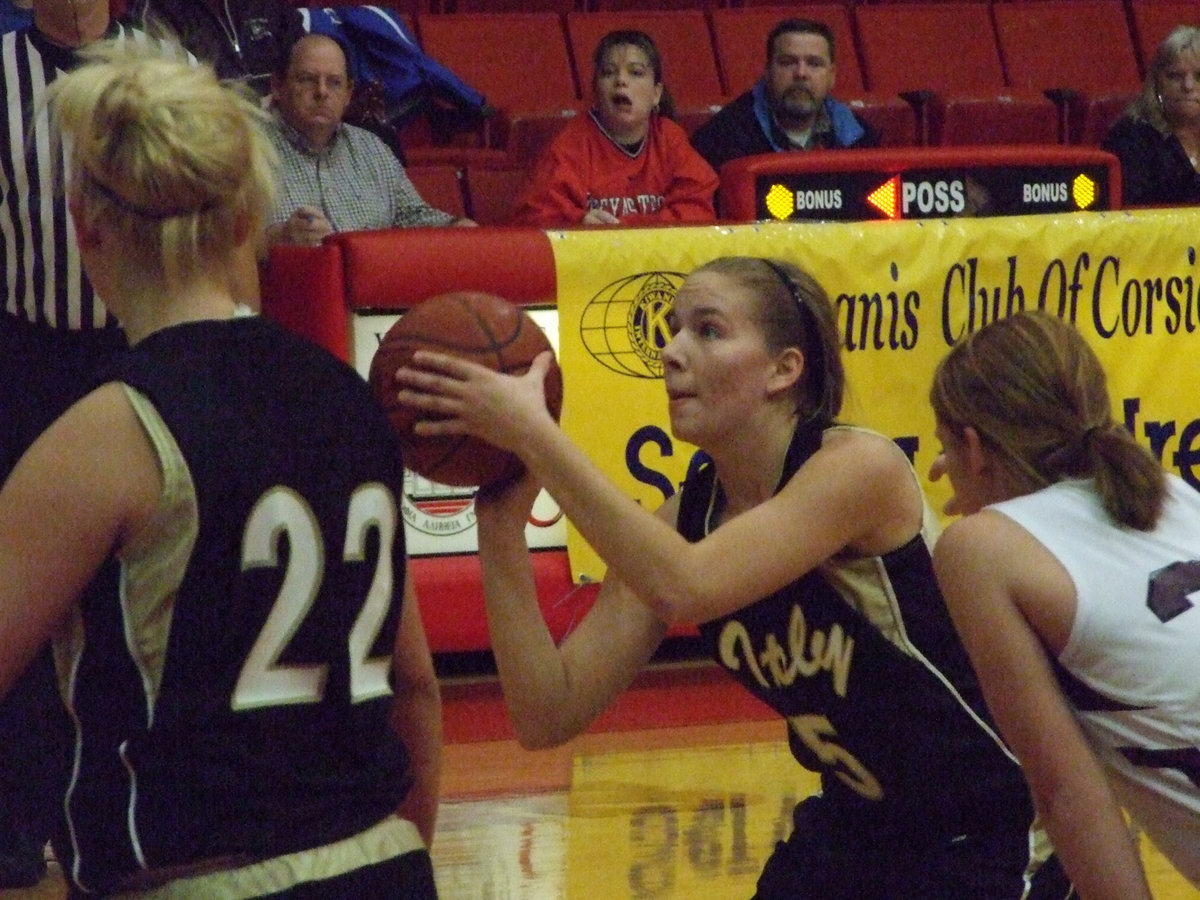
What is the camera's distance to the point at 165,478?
5.35ft

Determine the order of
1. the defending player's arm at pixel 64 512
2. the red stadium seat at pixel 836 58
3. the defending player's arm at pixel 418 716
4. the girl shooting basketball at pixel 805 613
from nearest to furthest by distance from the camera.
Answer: the defending player's arm at pixel 64 512 < the defending player's arm at pixel 418 716 < the girl shooting basketball at pixel 805 613 < the red stadium seat at pixel 836 58

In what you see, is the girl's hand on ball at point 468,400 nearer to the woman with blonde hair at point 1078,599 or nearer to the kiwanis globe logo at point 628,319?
the woman with blonde hair at point 1078,599

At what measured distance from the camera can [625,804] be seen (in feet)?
14.1

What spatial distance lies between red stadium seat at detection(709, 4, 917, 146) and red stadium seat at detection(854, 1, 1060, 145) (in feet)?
0.37

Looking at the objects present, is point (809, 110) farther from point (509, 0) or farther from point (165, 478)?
point (165, 478)

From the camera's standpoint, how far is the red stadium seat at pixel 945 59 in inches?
329

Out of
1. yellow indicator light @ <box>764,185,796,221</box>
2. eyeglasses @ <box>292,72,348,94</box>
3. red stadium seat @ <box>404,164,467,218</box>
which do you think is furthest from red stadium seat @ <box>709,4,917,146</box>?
eyeglasses @ <box>292,72,348,94</box>

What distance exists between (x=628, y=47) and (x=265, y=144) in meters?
4.95

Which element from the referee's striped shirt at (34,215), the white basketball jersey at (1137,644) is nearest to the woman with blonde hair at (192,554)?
the white basketball jersey at (1137,644)

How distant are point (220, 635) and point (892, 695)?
1.07 meters

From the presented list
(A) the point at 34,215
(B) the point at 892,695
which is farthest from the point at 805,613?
(A) the point at 34,215

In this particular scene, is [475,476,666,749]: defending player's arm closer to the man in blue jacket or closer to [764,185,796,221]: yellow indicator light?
[764,185,796,221]: yellow indicator light

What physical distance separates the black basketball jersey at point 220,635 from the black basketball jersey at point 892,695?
877mm

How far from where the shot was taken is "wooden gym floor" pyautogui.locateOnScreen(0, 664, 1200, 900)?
3779mm
